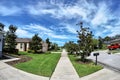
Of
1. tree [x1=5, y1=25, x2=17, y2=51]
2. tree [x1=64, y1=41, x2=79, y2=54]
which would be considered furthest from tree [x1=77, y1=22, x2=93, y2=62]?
tree [x1=5, y1=25, x2=17, y2=51]

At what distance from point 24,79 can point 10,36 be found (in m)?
25.9

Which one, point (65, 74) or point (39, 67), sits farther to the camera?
point (39, 67)

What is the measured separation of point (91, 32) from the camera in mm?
23062

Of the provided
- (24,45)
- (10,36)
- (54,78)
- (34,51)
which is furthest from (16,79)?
(24,45)

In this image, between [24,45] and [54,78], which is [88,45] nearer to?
[54,78]

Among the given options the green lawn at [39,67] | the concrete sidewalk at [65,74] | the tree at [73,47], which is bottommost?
the concrete sidewalk at [65,74]

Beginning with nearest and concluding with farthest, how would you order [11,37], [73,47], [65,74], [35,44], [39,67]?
[65,74] → [39,67] → [73,47] → [11,37] → [35,44]

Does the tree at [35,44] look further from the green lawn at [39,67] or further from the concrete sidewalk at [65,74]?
the concrete sidewalk at [65,74]

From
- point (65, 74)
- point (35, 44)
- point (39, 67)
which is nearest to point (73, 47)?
point (39, 67)

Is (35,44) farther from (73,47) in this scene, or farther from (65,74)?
(65,74)

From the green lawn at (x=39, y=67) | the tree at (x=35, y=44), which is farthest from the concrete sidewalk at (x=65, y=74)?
the tree at (x=35, y=44)

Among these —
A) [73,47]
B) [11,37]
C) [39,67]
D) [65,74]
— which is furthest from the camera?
[11,37]

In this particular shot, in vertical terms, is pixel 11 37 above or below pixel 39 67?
above

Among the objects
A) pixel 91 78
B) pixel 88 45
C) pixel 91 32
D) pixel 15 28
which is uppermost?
pixel 15 28
